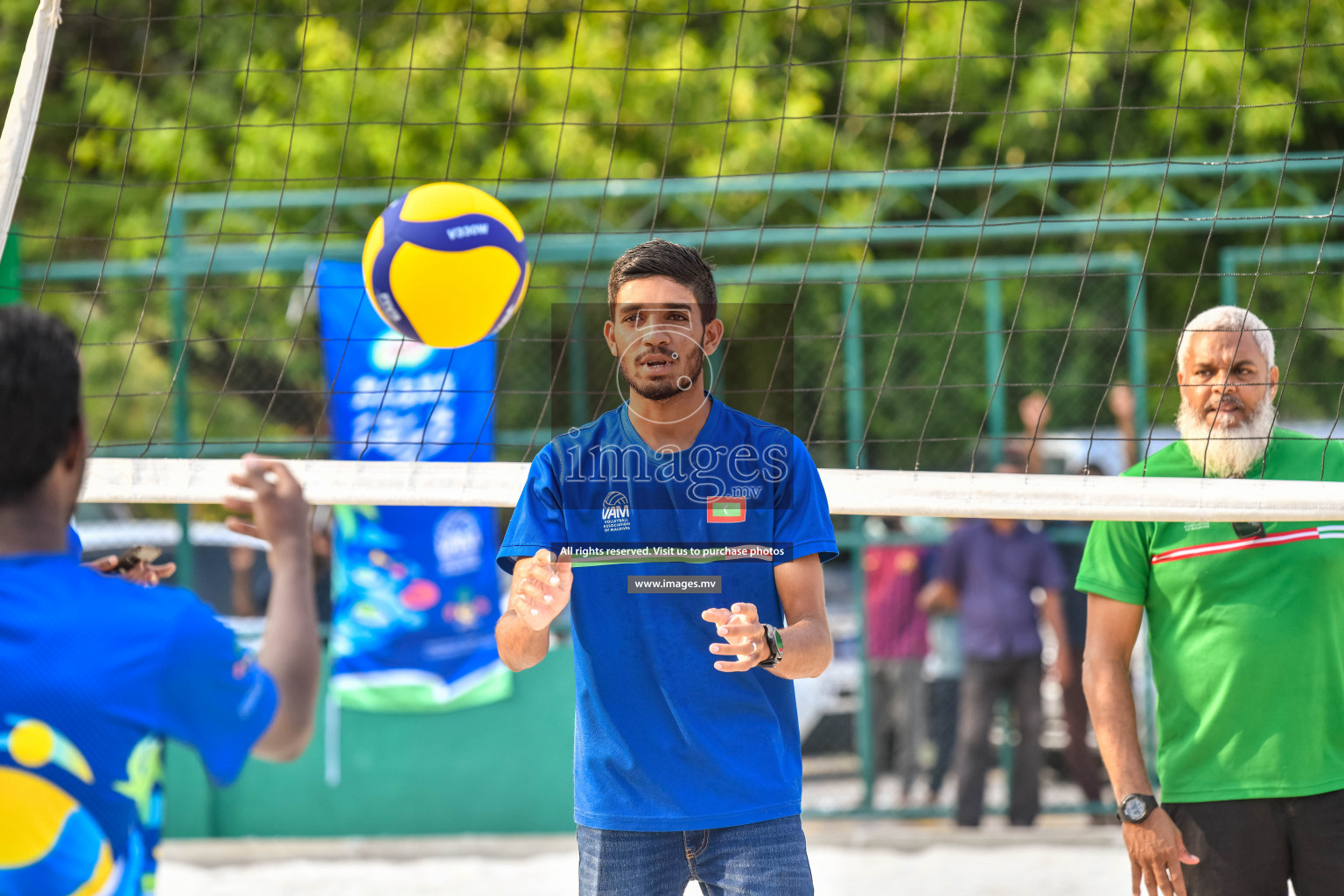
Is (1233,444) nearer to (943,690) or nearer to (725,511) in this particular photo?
(725,511)

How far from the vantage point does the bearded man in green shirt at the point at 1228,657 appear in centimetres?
287

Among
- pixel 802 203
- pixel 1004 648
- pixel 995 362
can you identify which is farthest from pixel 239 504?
pixel 802 203

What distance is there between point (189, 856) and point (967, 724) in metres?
3.99

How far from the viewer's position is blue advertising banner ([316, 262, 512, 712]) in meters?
6.45

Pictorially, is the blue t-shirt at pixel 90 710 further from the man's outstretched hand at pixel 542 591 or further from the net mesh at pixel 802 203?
the net mesh at pixel 802 203

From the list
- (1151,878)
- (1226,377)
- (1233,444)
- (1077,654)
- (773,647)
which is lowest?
(1151,878)

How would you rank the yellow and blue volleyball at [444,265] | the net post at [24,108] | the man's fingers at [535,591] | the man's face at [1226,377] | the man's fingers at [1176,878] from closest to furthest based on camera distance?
the man's fingers at [535,591] < the man's fingers at [1176,878] < the man's face at [1226,377] < the net post at [24,108] < the yellow and blue volleyball at [444,265]

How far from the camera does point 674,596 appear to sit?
2.55 m

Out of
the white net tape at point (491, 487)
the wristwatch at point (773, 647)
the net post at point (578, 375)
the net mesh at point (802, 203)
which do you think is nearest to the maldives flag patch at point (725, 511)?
the wristwatch at point (773, 647)

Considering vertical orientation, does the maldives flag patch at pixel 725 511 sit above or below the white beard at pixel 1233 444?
below

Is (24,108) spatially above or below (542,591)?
above

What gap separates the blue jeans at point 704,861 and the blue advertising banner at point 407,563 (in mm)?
4073

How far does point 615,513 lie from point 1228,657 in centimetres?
148

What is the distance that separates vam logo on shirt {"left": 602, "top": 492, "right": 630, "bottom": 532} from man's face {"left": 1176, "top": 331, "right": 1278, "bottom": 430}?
1445 mm
